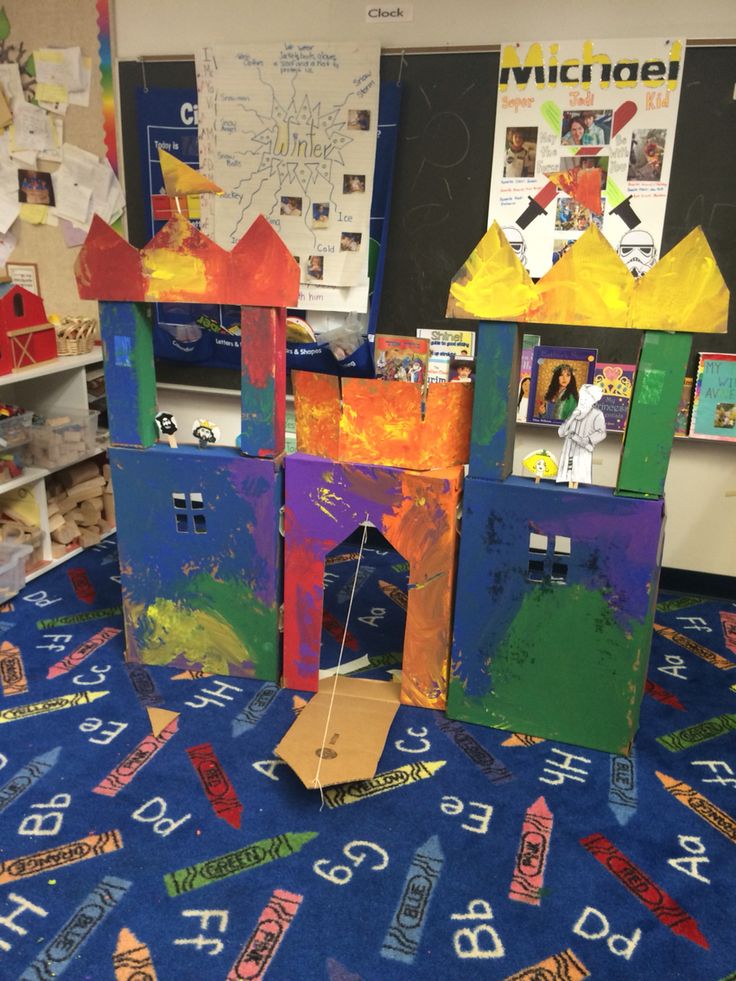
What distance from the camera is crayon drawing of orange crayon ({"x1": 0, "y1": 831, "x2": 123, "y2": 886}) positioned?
160 cm

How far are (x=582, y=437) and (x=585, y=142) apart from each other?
4.37 feet

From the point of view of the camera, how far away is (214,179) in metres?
3.00

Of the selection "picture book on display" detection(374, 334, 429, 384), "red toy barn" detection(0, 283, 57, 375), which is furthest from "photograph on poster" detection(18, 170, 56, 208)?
"picture book on display" detection(374, 334, 429, 384)

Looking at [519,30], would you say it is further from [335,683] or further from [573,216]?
[335,683]

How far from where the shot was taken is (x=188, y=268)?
2021 millimetres

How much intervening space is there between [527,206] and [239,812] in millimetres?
2253

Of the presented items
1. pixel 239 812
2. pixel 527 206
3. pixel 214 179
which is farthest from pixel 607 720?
pixel 214 179

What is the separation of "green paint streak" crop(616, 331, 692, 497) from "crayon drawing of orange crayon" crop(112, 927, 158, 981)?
57.5 inches

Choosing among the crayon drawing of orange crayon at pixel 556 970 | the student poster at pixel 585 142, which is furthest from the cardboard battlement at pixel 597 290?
the crayon drawing of orange crayon at pixel 556 970

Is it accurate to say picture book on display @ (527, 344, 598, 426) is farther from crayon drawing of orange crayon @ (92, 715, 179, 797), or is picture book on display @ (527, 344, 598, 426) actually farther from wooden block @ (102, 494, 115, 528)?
wooden block @ (102, 494, 115, 528)

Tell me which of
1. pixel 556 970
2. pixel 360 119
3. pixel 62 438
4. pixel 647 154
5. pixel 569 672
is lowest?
pixel 556 970

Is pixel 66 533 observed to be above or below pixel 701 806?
above

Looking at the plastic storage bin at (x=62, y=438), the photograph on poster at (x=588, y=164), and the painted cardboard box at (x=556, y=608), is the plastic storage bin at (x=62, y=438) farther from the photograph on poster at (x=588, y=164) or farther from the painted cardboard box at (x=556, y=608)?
the photograph on poster at (x=588, y=164)

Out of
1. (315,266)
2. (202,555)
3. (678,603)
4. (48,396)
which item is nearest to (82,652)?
(202,555)
